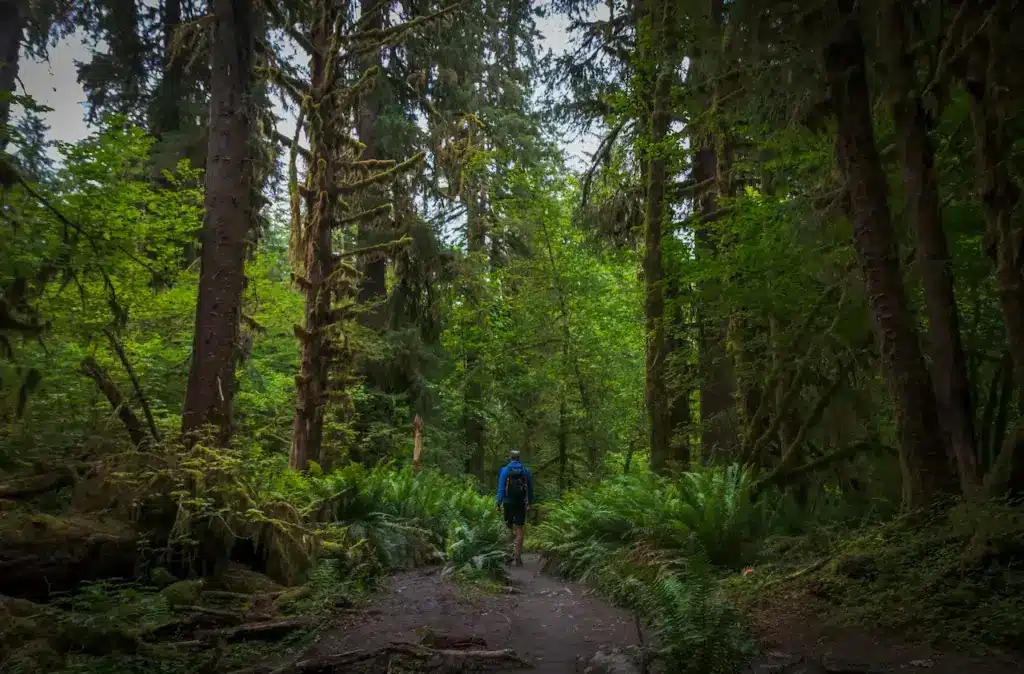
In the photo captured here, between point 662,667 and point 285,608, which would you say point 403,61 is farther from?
point 662,667

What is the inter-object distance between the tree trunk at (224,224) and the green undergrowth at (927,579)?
20.6 feet

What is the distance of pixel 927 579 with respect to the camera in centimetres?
495

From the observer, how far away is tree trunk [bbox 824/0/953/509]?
5926 mm

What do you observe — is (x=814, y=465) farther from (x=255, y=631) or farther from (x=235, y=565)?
(x=235, y=565)

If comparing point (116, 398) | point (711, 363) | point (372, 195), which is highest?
point (372, 195)

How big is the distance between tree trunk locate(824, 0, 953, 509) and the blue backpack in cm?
651

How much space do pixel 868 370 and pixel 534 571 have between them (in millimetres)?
5977

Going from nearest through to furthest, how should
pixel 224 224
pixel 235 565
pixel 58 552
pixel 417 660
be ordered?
pixel 417 660, pixel 58 552, pixel 235 565, pixel 224 224

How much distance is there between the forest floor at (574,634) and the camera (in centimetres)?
414

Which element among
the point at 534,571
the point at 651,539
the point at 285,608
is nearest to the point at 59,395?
the point at 285,608

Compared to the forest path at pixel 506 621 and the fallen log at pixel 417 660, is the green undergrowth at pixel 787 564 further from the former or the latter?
the fallen log at pixel 417 660

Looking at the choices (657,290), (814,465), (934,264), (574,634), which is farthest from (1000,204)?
(657,290)

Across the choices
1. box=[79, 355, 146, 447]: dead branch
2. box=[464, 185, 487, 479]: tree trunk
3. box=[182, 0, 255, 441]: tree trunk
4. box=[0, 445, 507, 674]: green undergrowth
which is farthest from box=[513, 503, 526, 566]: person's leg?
box=[464, 185, 487, 479]: tree trunk

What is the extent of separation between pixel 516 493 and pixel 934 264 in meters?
7.63
